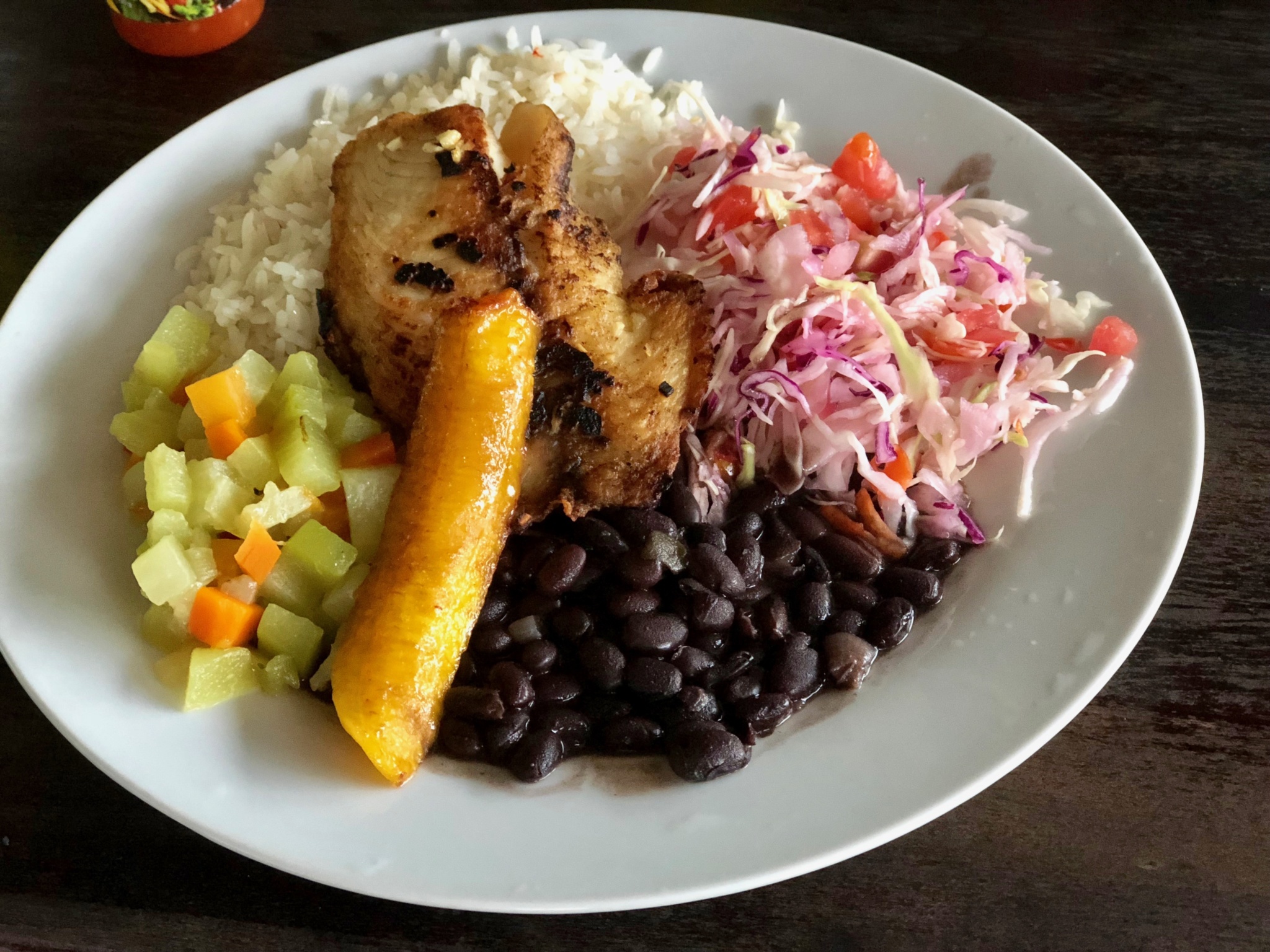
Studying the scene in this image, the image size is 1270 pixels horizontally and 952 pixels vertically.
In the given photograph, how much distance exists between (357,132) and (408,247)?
41.7 inches

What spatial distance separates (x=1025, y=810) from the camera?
2.39 metres

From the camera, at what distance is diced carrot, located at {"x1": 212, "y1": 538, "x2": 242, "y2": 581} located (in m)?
2.53

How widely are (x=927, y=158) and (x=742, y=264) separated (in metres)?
0.90

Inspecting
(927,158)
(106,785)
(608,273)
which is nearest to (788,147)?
(927,158)

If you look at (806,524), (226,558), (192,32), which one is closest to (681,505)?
(806,524)

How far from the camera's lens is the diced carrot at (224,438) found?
261cm

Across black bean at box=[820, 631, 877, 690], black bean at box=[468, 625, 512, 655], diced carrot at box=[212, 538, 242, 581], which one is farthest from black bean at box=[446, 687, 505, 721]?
black bean at box=[820, 631, 877, 690]

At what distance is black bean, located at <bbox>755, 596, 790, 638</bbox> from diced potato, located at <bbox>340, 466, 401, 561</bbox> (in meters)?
1.05

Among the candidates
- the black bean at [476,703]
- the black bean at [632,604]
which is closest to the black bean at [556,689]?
the black bean at [476,703]

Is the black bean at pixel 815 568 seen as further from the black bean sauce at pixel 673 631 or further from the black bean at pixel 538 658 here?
the black bean at pixel 538 658

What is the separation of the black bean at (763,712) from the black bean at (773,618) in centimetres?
18

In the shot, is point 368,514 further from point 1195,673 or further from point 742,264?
point 1195,673

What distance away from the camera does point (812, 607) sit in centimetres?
262

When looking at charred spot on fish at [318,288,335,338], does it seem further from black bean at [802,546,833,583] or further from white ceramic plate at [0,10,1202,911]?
black bean at [802,546,833,583]
